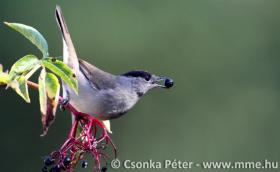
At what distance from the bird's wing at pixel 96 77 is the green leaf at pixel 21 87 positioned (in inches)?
48.3

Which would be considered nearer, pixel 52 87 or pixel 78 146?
pixel 52 87

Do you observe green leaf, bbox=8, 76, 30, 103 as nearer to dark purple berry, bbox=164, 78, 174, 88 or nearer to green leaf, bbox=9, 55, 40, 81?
green leaf, bbox=9, 55, 40, 81

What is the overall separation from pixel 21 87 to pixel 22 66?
0.09 metres

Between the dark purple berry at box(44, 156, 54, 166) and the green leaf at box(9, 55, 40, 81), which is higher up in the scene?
the green leaf at box(9, 55, 40, 81)

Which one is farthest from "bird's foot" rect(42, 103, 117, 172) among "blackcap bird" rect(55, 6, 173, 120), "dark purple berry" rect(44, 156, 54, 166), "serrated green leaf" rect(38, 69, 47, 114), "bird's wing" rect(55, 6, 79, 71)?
"serrated green leaf" rect(38, 69, 47, 114)

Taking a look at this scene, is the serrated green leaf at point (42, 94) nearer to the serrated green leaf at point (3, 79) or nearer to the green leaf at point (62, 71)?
the green leaf at point (62, 71)

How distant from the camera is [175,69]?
1103 centimetres

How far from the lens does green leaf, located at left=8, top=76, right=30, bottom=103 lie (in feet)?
9.52

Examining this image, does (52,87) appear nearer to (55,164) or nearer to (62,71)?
(62,71)

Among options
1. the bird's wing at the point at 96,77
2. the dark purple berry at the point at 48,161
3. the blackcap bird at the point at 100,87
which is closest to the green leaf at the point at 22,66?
the dark purple berry at the point at 48,161

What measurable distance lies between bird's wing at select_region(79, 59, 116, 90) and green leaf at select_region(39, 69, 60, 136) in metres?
1.19

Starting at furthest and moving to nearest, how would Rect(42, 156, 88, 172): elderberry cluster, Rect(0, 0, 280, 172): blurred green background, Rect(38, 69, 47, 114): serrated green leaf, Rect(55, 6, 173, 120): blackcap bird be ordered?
Rect(0, 0, 280, 172): blurred green background
Rect(55, 6, 173, 120): blackcap bird
Rect(42, 156, 88, 172): elderberry cluster
Rect(38, 69, 47, 114): serrated green leaf


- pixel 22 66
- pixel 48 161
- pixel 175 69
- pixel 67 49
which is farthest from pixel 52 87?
pixel 175 69

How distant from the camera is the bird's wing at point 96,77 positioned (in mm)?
4156
